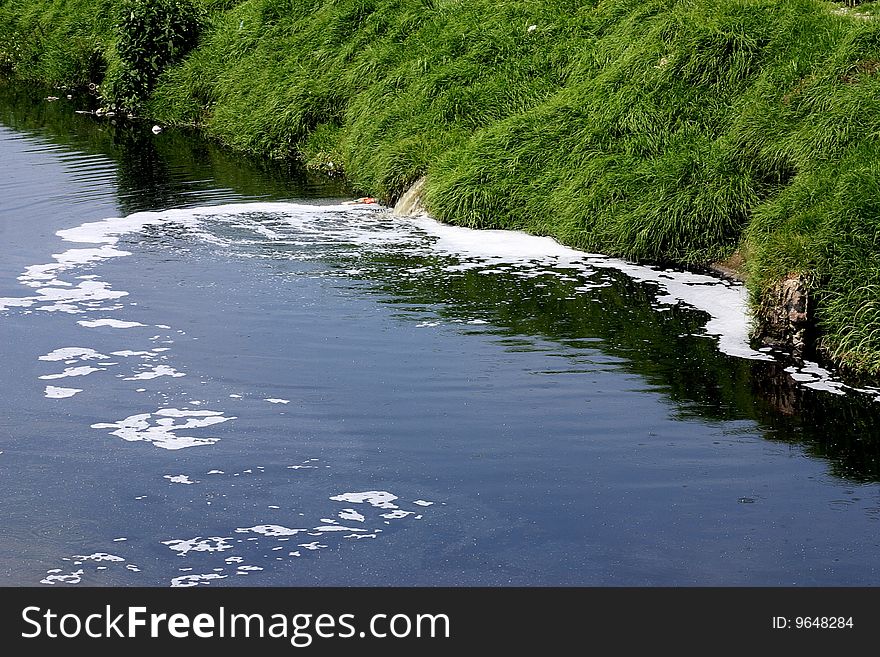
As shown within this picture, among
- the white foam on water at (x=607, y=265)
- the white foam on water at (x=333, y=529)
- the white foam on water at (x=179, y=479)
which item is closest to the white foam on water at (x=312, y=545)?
the white foam on water at (x=333, y=529)

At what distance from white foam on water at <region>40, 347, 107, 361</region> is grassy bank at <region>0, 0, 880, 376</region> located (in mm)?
5276

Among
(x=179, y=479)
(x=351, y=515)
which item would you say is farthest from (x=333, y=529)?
(x=179, y=479)

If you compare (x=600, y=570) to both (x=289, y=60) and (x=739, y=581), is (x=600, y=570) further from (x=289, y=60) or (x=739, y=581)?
(x=289, y=60)

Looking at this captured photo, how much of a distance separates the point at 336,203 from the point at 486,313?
18.2 ft

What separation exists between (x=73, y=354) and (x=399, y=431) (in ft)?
9.62

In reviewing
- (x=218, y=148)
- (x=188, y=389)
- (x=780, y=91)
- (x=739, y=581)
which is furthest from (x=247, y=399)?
(x=218, y=148)

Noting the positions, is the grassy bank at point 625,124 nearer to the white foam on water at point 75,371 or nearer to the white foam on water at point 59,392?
the white foam on water at point 75,371

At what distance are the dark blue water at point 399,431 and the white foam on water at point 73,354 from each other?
39mm

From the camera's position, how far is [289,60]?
1989cm

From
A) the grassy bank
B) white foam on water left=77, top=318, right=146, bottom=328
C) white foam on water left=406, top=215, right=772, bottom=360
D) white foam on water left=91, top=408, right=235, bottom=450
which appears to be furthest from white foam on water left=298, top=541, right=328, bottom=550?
the grassy bank

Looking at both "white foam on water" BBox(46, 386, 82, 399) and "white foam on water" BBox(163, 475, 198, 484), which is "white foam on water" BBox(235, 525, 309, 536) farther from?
"white foam on water" BBox(46, 386, 82, 399)

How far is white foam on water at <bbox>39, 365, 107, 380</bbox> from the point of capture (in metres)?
8.51

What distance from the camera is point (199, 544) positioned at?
6043 millimetres

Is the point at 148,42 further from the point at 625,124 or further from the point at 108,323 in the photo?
the point at 108,323
